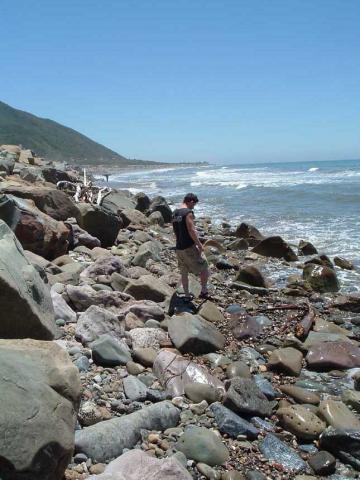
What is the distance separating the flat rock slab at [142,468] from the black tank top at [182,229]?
4.52 meters

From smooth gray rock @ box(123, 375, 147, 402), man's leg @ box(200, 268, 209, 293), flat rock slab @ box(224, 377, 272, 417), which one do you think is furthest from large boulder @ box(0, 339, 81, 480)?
man's leg @ box(200, 268, 209, 293)

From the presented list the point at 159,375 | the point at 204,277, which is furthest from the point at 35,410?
the point at 204,277

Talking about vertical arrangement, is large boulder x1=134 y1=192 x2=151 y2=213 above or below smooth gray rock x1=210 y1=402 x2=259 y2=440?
above

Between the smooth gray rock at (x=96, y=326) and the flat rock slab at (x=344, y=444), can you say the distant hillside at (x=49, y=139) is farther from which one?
the flat rock slab at (x=344, y=444)

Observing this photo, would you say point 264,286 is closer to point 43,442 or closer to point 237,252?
point 237,252

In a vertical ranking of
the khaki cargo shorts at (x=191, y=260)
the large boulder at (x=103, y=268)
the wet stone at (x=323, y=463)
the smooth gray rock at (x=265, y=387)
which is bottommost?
the wet stone at (x=323, y=463)

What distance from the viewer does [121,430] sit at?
11.7ft

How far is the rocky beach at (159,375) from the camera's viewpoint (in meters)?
2.70

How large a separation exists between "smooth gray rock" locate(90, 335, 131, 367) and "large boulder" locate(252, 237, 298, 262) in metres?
7.85

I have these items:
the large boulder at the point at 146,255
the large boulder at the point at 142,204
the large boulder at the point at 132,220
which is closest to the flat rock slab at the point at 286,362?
the large boulder at the point at 146,255

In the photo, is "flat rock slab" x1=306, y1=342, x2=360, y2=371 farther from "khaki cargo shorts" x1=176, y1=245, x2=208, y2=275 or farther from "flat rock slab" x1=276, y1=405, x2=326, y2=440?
"khaki cargo shorts" x1=176, y1=245, x2=208, y2=275

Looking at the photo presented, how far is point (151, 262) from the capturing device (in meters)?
9.94

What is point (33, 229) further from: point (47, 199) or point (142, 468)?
point (142, 468)

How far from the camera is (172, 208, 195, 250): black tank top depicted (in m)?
7.36
